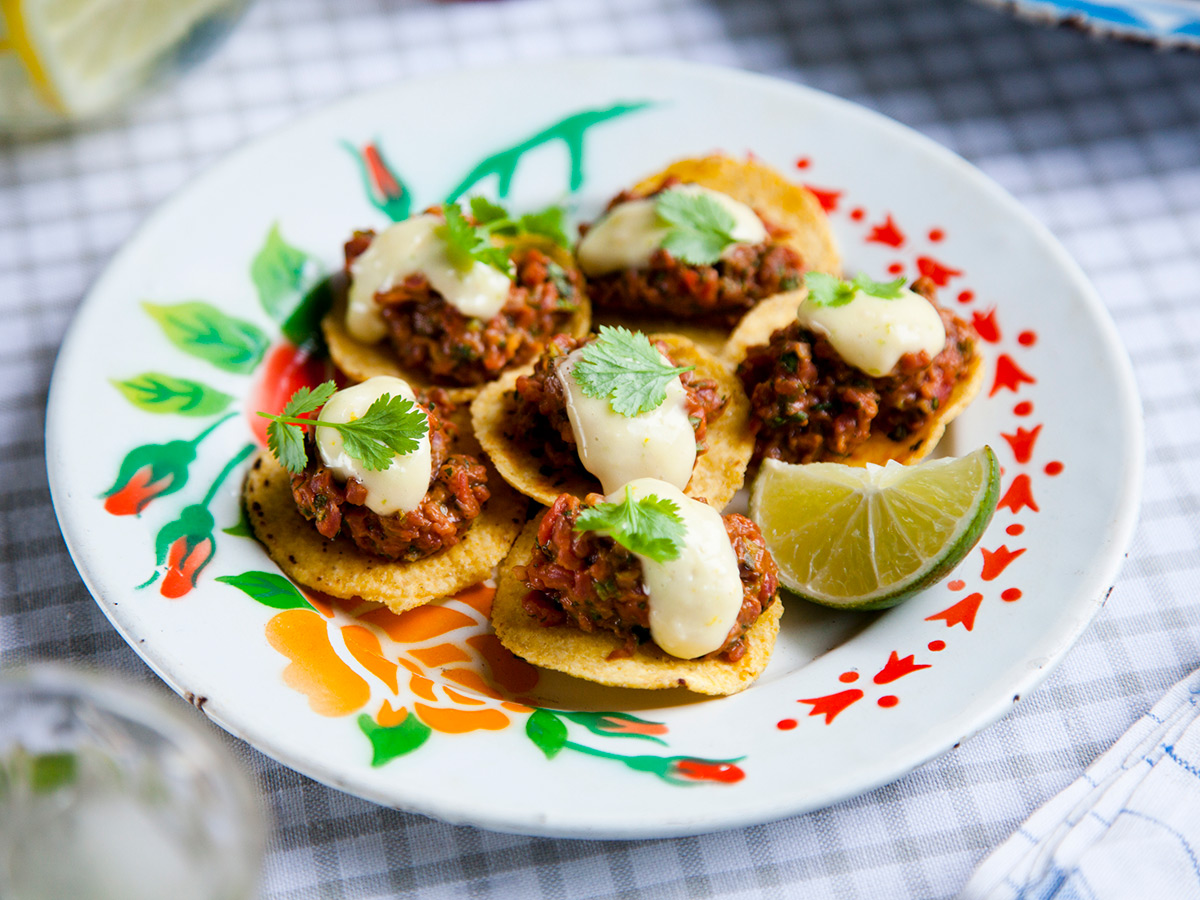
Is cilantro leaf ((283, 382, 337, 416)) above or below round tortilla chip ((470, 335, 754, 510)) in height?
above

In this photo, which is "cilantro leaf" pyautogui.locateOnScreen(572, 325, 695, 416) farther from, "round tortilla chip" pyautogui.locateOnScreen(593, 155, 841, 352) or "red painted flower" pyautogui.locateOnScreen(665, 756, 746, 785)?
"red painted flower" pyautogui.locateOnScreen(665, 756, 746, 785)

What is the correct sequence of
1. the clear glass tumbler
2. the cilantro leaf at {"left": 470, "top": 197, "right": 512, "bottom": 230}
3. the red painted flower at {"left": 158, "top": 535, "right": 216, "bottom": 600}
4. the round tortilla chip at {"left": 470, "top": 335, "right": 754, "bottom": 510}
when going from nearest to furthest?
the clear glass tumbler → the red painted flower at {"left": 158, "top": 535, "right": 216, "bottom": 600} → the round tortilla chip at {"left": 470, "top": 335, "right": 754, "bottom": 510} → the cilantro leaf at {"left": 470, "top": 197, "right": 512, "bottom": 230}

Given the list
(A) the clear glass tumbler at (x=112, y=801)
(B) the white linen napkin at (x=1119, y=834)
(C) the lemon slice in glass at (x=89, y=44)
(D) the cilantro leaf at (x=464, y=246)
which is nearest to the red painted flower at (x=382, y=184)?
(D) the cilantro leaf at (x=464, y=246)

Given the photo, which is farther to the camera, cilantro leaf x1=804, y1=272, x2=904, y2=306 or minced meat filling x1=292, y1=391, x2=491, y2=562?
cilantro leaf x1=804, y1=272, x2=904, y2=306

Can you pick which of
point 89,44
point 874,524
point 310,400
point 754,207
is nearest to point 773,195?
point 754,207

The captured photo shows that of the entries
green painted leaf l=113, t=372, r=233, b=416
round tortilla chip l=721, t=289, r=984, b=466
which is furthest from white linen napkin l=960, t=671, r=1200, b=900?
green painted leaf l=113, t=372, r=233, b=416

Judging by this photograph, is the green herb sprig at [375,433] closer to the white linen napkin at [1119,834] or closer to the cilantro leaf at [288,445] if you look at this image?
the cilantro leaf at [288,445]

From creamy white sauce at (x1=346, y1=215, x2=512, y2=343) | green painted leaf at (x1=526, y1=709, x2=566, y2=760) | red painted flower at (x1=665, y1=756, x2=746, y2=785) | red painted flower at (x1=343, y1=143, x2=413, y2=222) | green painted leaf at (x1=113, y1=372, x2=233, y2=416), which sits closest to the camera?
red painted flower at (x1=665, y1=756, x2=746, y2=785)
